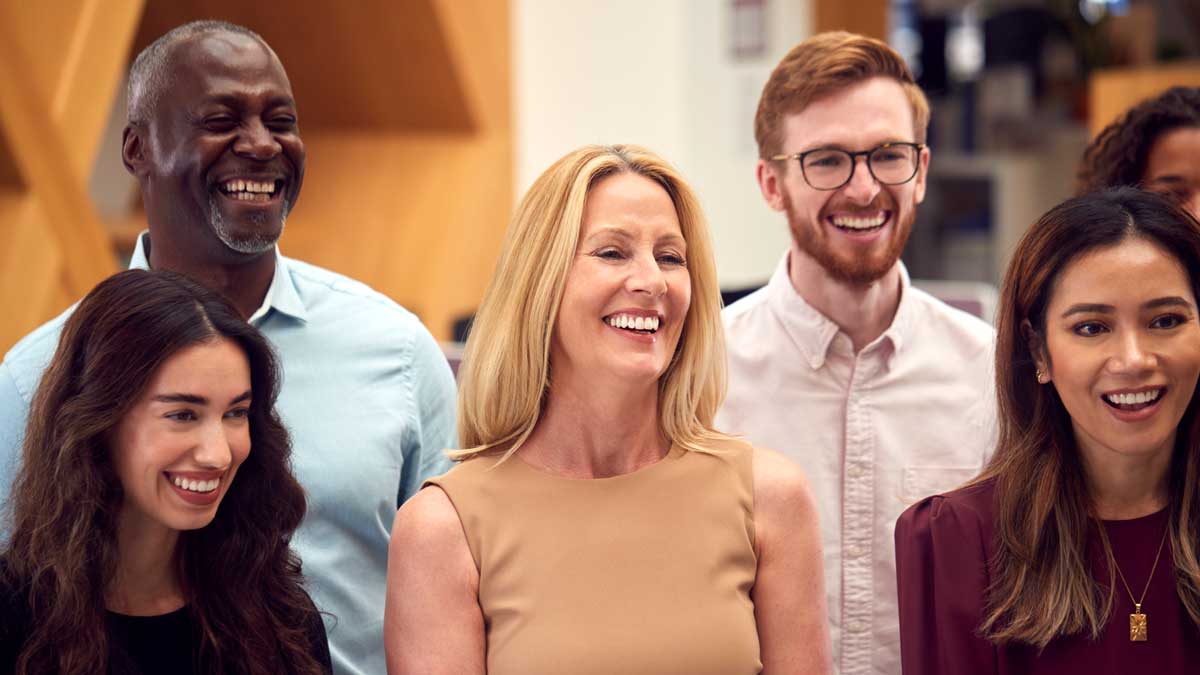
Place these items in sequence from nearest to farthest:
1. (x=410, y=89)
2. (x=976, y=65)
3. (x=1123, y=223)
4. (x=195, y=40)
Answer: (x=1123, y=223), (x=195, y=40), (x=410, y=89), (x=976, y=65)

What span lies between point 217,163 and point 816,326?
102 centimetres

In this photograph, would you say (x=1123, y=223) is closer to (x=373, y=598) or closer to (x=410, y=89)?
(x=373, y=598)

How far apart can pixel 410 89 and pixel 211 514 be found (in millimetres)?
3744

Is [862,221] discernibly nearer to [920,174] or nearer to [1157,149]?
[920,174]

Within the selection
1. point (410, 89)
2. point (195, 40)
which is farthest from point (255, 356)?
point (410, 89)

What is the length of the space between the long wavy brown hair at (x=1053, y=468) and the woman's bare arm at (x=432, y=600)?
2.26ft

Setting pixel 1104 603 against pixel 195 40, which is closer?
pixel 1104 603

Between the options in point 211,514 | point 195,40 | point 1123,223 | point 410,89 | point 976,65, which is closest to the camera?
point 211,514

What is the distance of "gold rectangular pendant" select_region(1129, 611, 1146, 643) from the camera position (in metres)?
1.89

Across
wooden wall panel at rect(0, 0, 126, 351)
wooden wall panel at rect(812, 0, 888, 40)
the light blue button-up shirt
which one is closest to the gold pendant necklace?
the light blue button-up shirt

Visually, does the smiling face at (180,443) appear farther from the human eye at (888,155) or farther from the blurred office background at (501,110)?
the blurred office background at (501,110)

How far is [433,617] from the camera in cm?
179

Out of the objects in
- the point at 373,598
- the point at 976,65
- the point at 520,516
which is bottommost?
the point at 373,598

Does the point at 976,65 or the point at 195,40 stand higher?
the point at 976,65
